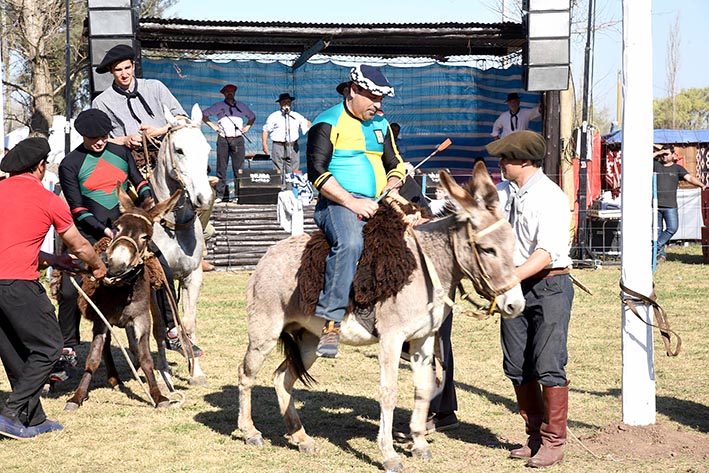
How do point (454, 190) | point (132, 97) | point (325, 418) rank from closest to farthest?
point (454, 190) → point (325, 418) → point (132, 97)

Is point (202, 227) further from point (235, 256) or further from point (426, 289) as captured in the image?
point (235, 256)

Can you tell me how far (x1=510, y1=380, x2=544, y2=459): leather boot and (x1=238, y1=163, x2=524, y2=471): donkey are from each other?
648mm

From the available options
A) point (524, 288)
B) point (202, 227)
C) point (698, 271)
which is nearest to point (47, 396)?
point (202, 227)

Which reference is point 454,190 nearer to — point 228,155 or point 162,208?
point 162,208

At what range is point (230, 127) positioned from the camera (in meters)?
20.7

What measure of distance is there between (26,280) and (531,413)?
3.90 meters

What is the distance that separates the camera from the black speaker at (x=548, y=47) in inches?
685

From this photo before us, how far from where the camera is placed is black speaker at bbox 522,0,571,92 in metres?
17.4

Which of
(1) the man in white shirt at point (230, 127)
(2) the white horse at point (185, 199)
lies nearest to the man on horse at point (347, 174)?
(2) the white horse at point (185, 199)

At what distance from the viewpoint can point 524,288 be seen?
6.33 m

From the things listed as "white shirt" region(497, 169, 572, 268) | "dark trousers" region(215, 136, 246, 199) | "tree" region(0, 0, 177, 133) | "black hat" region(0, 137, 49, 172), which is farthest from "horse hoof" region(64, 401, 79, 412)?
"tree" region(0, 0, 177, 133)

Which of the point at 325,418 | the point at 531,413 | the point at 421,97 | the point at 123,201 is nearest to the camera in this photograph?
the point at 531,413

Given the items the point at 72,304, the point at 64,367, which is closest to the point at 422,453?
the point at 72,304

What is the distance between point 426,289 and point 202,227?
161 inches
